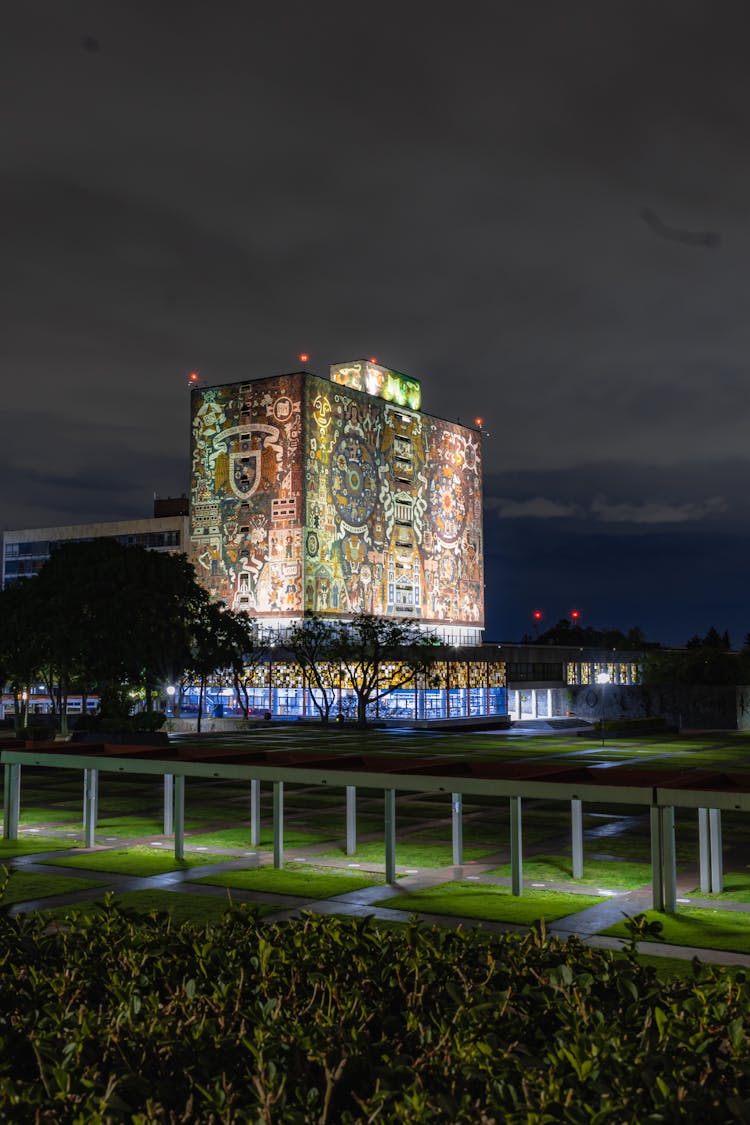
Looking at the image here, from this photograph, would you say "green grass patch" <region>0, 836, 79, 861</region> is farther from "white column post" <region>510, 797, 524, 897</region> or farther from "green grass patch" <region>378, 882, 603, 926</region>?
"white column post" <region>510, 797, 524, 897</region>

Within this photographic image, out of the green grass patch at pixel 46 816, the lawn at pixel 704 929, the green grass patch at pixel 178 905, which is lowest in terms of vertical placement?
the green grass patch at pixel 46 816

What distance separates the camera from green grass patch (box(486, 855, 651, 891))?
15688 mm

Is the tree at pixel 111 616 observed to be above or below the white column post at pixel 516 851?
above

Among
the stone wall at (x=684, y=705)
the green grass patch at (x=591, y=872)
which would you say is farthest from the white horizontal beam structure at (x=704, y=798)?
the stone wall at (x=684, y=705)

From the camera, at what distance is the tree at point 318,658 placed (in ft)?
238

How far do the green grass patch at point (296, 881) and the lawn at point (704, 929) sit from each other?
401cm

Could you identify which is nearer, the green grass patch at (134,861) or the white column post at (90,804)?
the green grass patch at (134,861)

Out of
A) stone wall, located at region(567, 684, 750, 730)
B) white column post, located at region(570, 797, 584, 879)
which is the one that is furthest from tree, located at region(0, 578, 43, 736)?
stone wall, located at region(567, 684, 750, 730)

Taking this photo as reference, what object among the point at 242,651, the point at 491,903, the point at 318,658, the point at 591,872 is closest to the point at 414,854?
the point at 591,872

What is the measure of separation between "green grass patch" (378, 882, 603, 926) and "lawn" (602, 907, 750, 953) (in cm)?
97

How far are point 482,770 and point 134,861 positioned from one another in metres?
5.75

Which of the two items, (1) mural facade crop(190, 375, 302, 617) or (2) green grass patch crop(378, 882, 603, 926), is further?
(1) mural facade crop(190, 375, 302, 617)

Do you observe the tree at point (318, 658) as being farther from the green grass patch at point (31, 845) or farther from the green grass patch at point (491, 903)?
the green grass patch at point (491, 903)

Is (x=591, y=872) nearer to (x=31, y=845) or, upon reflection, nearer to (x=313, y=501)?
(x=31, y=845)
